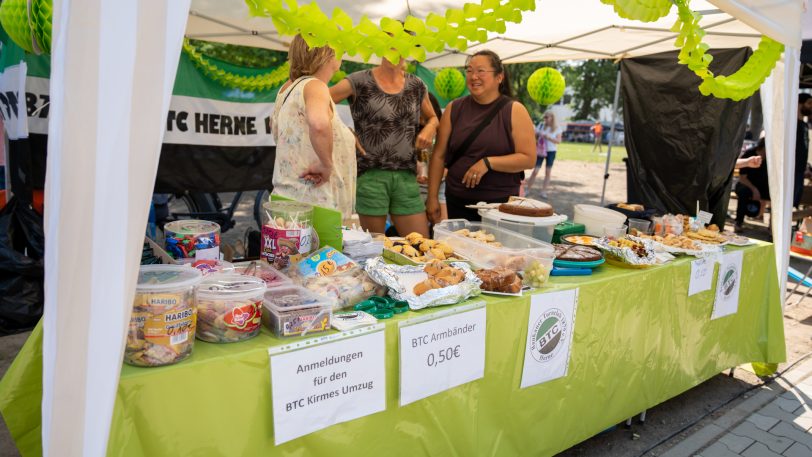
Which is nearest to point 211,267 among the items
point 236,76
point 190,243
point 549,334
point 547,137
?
point 190,243

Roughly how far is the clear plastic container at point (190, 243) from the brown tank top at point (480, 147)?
1685 millimetres

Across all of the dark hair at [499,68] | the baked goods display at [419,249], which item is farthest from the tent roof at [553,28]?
the baked goods display at [419,249]

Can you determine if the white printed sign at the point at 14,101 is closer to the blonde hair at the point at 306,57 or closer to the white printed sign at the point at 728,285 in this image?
the blonde hair at the point at 306,57

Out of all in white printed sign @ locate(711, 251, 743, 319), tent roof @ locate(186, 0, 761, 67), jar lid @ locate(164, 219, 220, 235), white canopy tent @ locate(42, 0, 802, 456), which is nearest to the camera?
white canopy tent @ locate(42, 0, 802, 456)

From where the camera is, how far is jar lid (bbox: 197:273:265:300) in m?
1.32

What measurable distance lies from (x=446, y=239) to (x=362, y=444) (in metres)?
0.92

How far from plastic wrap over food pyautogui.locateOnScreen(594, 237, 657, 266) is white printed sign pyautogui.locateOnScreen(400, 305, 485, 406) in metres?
0.86

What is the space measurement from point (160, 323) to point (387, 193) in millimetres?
1969

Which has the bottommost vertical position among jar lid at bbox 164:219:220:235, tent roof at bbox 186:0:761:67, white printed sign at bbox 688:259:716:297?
white printed sign at bbox 688:259:716:297

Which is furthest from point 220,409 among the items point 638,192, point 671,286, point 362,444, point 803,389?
point 638,192

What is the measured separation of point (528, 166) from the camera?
2.87 m

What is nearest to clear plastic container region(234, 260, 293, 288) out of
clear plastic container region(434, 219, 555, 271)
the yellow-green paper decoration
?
clear plastic container region(434, 219, 555, 271)

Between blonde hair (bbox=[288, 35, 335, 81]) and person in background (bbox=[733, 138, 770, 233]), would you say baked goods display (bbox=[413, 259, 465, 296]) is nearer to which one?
blonde hair (bbox=[288, 35, 335, 81])

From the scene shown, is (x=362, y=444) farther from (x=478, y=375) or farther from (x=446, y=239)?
(x=446, y=239)
